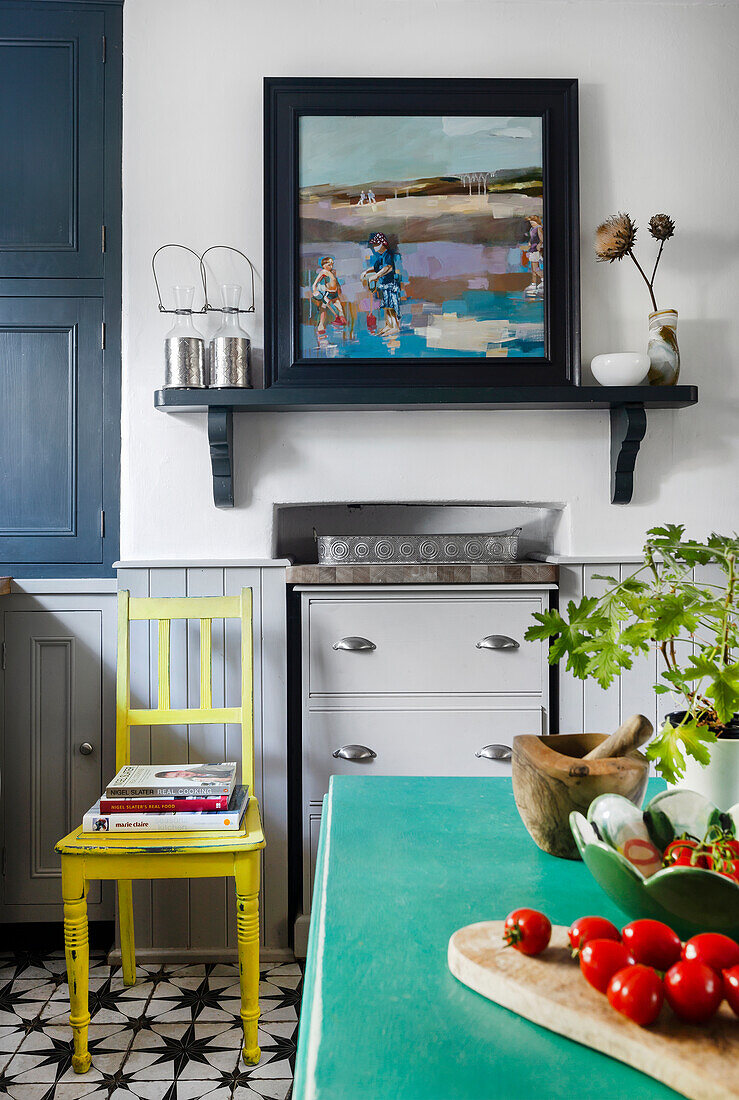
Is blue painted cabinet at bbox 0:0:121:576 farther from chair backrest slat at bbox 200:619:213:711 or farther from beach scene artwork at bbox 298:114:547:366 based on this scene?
beach scene artwork at bbox 298:114:547:366

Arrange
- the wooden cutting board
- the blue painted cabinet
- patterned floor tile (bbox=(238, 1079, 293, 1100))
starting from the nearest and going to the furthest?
the wooden cutting board < patterned floor tile (bbox=(238, 1079, 293, 1100)) < the blue painted cabinet

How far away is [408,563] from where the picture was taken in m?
2.59

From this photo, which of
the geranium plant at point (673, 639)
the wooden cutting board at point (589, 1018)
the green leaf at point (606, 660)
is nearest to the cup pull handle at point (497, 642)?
the geranium plant at point (673, 639)

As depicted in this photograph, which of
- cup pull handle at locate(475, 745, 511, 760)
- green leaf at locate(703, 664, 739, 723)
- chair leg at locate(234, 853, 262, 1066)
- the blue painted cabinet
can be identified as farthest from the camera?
the blue painted cabinet

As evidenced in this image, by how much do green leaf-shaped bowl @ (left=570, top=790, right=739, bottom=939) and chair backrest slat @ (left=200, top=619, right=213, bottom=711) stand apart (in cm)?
162

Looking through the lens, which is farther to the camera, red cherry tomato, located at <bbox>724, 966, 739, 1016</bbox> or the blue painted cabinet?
the blue painted cabinet

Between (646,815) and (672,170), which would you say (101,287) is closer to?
(672,170)

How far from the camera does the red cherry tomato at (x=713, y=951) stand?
27.2 inches

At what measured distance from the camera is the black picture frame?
8.41 ft

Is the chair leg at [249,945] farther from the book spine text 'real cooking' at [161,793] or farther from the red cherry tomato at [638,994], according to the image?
the red cherry tomato at [638,994]

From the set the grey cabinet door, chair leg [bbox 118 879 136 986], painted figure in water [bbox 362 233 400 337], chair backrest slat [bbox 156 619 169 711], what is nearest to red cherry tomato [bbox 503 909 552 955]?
chair backrest slat [bbox 156 619 169 711]

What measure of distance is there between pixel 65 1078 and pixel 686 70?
10.5ft

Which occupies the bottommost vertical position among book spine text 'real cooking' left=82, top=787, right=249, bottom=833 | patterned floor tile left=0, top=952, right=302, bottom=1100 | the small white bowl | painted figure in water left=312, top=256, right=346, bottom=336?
patterned floor tile left=0, top=952, right=302, bottom=1100

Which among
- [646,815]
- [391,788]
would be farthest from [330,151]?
[646,815]
